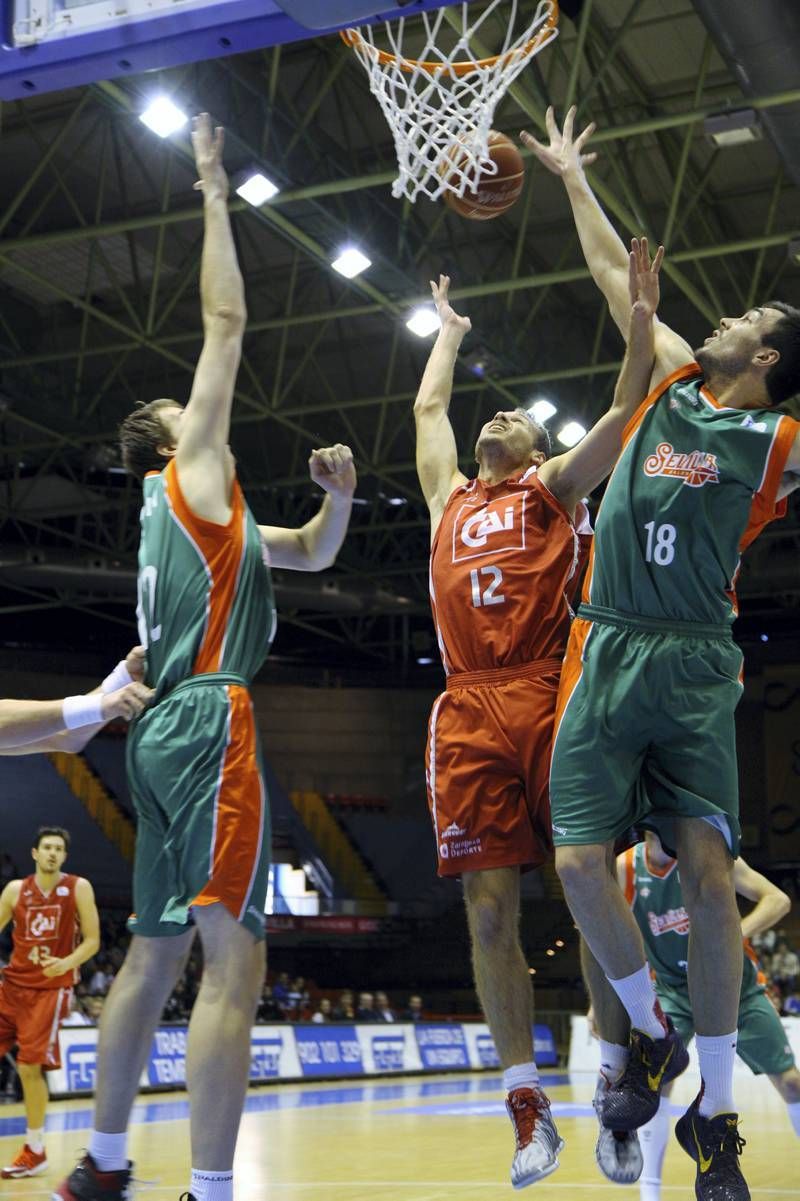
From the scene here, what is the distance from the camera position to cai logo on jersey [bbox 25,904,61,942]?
9.92 meters

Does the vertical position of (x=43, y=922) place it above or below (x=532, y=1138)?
above

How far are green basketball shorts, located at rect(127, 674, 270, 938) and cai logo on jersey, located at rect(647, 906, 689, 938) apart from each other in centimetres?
386

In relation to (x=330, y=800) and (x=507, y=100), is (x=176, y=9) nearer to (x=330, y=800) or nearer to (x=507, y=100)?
(x=507, y=100)

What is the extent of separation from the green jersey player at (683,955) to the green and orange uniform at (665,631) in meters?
2.54

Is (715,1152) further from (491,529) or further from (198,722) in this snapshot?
(491,529)

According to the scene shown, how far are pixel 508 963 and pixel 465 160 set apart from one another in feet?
13.5

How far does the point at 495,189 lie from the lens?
647 cm

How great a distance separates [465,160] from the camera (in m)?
7.14

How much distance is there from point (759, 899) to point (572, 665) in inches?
153

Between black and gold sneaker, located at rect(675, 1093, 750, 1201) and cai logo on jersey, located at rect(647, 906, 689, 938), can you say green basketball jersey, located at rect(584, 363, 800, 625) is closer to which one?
black and gold sneaker, located at rect(675, 1093, 750, 1201)

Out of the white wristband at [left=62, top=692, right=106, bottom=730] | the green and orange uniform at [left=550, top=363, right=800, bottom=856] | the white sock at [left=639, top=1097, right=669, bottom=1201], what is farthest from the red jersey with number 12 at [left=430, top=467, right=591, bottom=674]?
the white sock at [left=639, top=1097, right=669, bottom=1201]

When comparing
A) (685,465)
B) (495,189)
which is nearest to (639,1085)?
(685,465)

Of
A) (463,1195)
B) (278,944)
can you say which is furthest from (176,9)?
(278,944)

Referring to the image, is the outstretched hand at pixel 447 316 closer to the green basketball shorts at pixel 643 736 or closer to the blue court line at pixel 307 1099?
the green basketball shorts at pixel 643 736
